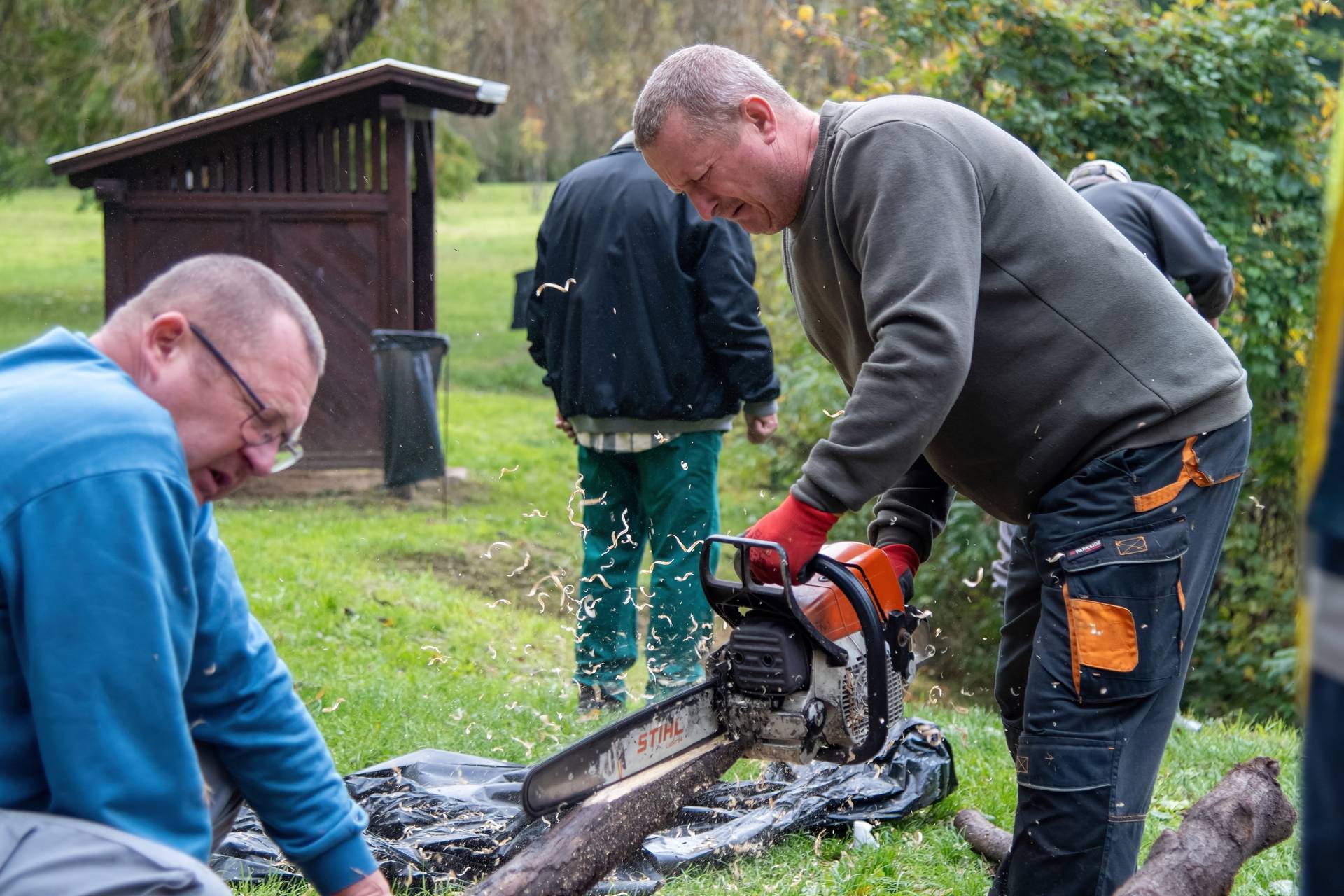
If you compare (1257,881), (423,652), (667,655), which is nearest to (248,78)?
(423,652)

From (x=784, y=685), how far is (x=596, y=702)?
2.27 meters

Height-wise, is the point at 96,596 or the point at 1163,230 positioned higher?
the point at 1163,230

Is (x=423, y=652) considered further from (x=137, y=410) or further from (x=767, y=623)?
(x=137, y=410)

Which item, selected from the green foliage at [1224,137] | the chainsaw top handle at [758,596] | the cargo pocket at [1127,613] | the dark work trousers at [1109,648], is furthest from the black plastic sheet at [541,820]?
the green foliage at [1224,137]

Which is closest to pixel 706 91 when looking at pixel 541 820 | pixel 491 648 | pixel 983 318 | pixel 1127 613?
pixel 983 318

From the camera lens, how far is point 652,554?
16.4 feet

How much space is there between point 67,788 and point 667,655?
3313 millimetres

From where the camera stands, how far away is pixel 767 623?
9.25ft

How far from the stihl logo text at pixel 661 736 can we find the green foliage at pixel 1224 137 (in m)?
4.66

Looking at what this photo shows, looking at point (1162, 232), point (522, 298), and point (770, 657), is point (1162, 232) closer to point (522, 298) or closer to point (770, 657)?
point (770, 657)

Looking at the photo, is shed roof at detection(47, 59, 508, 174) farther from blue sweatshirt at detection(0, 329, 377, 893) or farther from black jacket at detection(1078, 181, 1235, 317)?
blue sweatshirt at detection(0, 329, 377, 893)

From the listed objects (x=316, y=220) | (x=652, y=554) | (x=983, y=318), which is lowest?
(x=652, y=554)

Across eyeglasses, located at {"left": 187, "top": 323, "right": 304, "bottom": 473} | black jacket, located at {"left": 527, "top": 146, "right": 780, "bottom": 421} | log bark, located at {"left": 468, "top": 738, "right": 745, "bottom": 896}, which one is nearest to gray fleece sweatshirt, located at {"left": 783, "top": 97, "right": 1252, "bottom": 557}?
log bark, located at {"left": 468, "top": 738, "right": 745, "bottom": 896}

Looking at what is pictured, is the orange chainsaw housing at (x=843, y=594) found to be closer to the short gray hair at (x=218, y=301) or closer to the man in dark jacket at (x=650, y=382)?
the short gray hair at (x=218, y=301)
